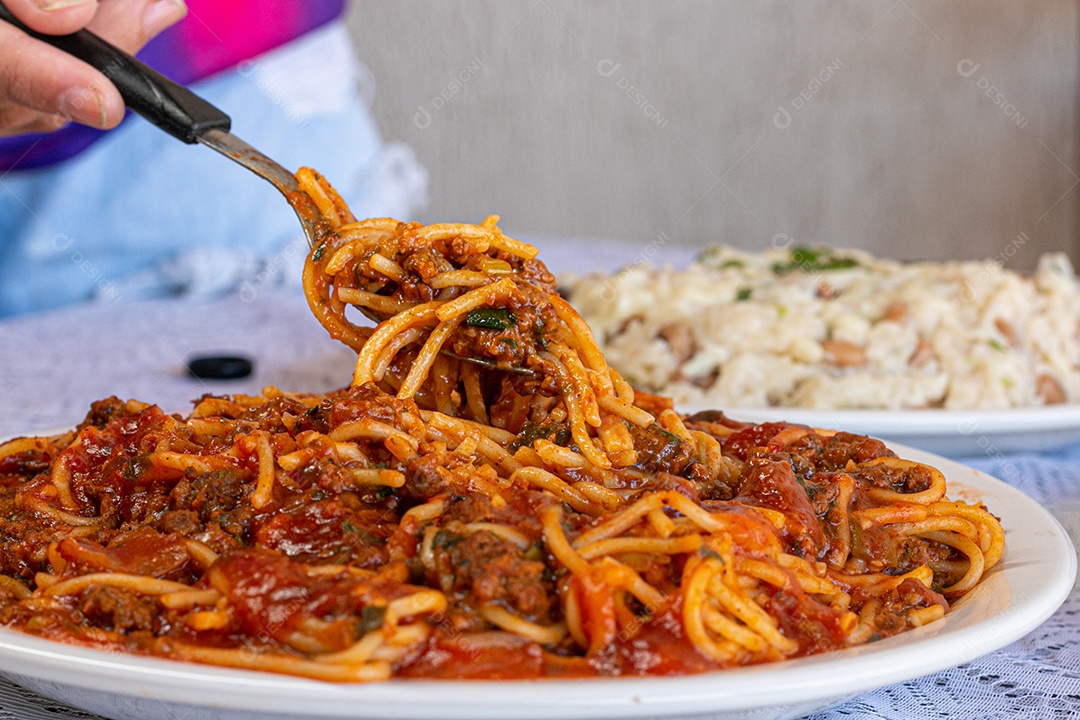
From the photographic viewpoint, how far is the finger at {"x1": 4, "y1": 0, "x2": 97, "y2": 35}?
117 inches

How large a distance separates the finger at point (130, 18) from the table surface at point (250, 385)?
135cm

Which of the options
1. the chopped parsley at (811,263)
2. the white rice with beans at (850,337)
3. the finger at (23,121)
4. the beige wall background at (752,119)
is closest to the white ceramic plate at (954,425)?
the white rice with beans at (850,337)

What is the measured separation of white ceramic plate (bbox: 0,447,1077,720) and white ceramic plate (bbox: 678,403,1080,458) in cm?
165

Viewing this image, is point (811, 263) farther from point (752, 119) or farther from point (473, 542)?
point (752, 119)

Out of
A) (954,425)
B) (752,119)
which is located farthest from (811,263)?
(752,119)

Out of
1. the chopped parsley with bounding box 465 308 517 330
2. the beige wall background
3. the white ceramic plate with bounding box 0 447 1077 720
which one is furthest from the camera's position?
the beige wall background

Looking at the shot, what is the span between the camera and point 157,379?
491cm

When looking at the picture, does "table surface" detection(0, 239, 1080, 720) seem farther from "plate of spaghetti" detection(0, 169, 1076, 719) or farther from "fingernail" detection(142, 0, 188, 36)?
"fingernail" detection(142, 0, 188, 36)

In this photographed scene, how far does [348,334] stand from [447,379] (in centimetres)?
30

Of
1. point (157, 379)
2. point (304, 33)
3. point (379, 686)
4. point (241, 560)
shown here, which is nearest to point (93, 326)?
point (157, 379)

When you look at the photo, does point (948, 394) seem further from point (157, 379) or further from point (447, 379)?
point (157, 379)

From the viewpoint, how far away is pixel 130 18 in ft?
12.1

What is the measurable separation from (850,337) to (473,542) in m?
2.93

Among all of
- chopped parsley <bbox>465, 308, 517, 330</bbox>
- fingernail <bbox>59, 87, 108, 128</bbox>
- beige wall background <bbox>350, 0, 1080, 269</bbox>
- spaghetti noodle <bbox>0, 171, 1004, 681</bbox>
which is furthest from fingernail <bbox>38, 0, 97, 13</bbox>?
beige wall background <bbox>350, 0, 1080, 269</bbox>
